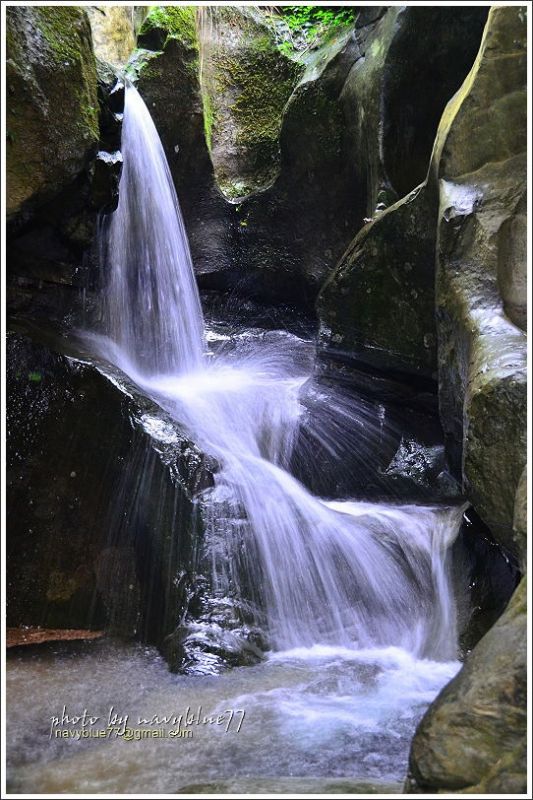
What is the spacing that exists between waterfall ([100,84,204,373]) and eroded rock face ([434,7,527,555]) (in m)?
3.76

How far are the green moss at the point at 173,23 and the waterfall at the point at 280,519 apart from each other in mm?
2529

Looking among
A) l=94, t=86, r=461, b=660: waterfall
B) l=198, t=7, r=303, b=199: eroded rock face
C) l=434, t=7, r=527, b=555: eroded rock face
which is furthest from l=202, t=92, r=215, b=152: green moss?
l=434, t=7, r=527, b=555: eroded rock face

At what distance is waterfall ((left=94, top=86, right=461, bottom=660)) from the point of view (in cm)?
430

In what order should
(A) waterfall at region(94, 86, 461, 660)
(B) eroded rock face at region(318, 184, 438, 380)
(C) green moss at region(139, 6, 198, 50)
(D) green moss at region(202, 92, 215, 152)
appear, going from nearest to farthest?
(A) waterfall at region(94, 86, 461, 660) → (B) eroded rock face at region(318, 184, 438, 380) → (C) green moss at region(139, 6, 198, 50) → (D) green moss at region(202, 92, 215, 152)

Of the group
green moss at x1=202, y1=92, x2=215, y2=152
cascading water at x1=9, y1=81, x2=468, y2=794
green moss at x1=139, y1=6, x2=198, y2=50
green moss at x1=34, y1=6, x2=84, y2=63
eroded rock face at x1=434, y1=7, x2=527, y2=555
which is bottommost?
cascading water at x1=9, y1=81, x2=468, y2=794

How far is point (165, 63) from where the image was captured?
9.12 m

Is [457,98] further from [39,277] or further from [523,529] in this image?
[39,277]

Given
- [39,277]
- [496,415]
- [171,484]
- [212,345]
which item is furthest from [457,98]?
[212,345]

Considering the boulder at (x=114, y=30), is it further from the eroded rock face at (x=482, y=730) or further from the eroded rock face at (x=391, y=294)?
the eroded rock face at (x=482, y=730)

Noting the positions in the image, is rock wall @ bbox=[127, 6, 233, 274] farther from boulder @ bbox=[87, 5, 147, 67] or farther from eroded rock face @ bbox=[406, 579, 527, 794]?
eroded rock face @ bbox=[406, 579, 527, 794]

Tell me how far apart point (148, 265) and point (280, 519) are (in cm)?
427

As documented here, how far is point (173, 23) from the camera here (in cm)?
931

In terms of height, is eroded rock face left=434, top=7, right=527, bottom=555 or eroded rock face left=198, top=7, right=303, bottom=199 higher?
eroded rock face left=198, top=7, right=303, bottom=199

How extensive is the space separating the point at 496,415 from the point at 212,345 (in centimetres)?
544
